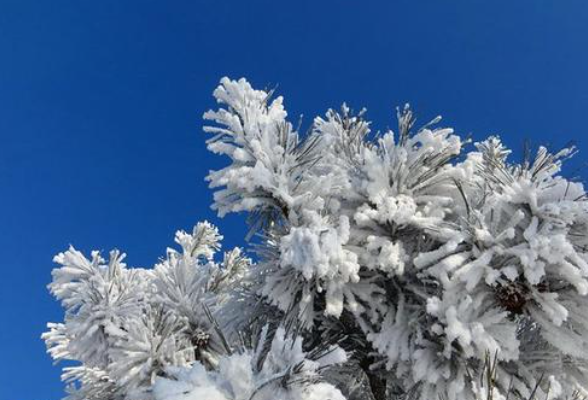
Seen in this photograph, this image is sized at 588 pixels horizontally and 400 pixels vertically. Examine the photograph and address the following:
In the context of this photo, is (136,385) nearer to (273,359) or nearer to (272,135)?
(273,359)

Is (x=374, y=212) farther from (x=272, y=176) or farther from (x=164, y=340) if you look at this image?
(x=164, y=340)

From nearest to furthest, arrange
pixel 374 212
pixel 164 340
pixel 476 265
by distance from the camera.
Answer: pixel 476 265, pixel 374 212, pixel 164 340

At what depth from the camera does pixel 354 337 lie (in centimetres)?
434

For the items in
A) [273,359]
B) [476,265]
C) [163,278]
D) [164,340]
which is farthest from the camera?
[163,278]

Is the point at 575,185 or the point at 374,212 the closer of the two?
the point at 575,185

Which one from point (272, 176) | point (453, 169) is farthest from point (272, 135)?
point (453, 169)

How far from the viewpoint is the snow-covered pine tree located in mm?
3307

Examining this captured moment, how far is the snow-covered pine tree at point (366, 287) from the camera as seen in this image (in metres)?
3.31

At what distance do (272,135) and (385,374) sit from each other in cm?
202

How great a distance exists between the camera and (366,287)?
3941 millimetres

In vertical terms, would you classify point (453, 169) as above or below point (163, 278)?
below

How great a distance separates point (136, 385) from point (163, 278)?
117cm

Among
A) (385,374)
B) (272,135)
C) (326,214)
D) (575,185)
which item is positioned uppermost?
(272,135)

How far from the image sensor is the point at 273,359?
279 cm
